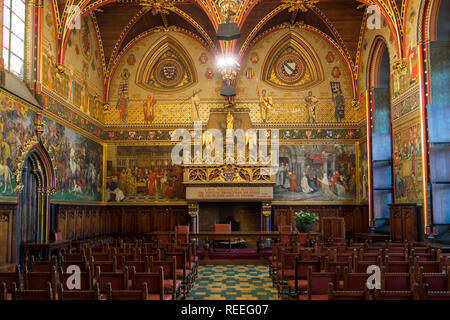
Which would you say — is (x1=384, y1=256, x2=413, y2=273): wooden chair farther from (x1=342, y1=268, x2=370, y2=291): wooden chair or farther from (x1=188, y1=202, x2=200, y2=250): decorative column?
(x1=188, y1=202, x2=200, y2=250): decorative column

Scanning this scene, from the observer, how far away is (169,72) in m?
21.7

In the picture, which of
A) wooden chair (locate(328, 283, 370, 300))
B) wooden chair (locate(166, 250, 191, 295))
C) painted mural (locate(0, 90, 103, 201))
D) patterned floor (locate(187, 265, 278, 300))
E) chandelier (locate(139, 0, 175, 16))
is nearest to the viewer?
wooden chair (locate(328, 283, 370, 300))

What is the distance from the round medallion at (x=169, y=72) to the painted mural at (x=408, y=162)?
1060 cm

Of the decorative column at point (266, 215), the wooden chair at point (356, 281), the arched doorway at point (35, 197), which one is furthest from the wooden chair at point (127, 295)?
the decorative column at point (266, 215)

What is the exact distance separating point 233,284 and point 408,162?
830cm

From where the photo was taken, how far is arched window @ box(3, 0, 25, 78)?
12898 millimetres

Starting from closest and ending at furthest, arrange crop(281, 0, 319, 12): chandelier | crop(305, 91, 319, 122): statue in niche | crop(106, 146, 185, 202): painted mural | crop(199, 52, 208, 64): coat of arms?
1. crop(281, 0, 319, 12): chandelier
2. crop(106, 146, 185, 202): painted mural
3. crop(305, 91, 319, 122): statue in niche
4. crop(199, 52, 208, 64): coat of arms

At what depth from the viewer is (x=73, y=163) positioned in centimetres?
1698

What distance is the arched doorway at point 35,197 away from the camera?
43.9 feet

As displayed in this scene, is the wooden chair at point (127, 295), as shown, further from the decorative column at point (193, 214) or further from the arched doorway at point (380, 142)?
the arched doorway at point (380, 142)

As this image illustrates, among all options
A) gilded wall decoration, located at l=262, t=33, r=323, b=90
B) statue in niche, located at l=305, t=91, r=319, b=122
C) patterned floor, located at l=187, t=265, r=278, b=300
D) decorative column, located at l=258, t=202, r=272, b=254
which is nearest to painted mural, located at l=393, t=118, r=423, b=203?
statue in niche, located at l=305, t=91, r=319, b=122

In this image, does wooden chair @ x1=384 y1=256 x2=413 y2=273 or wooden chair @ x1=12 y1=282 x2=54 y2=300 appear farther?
wooden chair @ x1=384 y1=256 x2=413 y2=273

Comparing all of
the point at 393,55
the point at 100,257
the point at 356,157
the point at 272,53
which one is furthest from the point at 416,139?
the point at 100,257

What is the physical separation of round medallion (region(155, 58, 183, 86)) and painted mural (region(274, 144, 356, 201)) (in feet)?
20.8
